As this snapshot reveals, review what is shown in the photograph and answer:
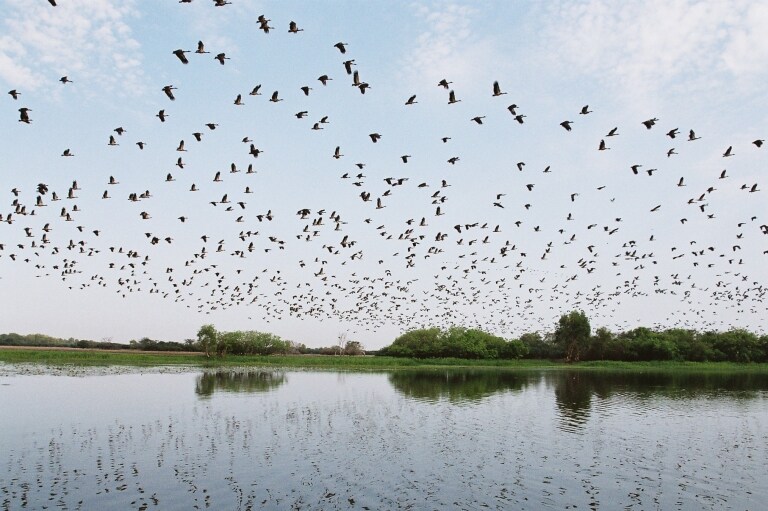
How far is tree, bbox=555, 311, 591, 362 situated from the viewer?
138 meters

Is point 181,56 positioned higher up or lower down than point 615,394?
higher up

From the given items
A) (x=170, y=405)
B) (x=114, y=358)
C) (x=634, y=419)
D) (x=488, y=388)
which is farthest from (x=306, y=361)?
(x=634, y=419)

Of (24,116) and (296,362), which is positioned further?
(296,362)

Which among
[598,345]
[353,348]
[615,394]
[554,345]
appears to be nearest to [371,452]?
[615,394]

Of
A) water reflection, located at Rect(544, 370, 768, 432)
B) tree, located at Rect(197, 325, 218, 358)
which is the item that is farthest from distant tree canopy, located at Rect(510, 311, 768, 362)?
tree, located at Rect(197, 325, 218, 358)

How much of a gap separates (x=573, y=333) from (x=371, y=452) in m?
121

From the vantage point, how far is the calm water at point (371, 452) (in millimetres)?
21062

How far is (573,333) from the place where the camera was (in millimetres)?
139375

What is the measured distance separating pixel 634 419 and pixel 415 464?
2229 cm

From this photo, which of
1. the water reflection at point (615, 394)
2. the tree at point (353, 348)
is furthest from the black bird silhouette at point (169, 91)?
the tree at point (353, 348)

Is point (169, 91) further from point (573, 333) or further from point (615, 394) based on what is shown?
point (573, 333)

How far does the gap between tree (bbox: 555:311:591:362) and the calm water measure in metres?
86.9

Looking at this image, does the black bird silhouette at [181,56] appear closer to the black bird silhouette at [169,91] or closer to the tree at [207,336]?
the black bird silhouette at [169,91]

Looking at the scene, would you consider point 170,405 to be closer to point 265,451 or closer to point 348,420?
point 348,420
